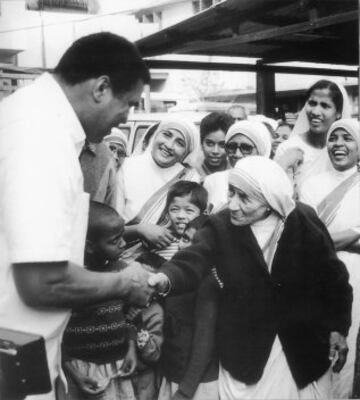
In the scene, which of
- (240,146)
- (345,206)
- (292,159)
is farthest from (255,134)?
(345,206)

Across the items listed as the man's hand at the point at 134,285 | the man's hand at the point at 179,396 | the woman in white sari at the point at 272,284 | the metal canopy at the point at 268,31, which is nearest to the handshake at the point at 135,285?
the man's hand at the point at 134,285

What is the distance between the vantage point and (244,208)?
6.33 ft

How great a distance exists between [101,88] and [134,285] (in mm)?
499

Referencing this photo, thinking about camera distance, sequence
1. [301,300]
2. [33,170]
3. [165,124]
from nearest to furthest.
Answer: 1. [33,170]
2. [301,300]
3. [165,124]

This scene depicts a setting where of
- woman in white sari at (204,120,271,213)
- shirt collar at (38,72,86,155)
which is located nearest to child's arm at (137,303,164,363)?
woman in white sari at (204,120,271,213)

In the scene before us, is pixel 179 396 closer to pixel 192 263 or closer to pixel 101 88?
pixel 192 263

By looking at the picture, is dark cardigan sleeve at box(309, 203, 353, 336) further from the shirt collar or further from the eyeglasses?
the shirt collar

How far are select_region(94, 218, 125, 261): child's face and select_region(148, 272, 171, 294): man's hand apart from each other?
15 centimetres

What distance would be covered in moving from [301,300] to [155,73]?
1719mm

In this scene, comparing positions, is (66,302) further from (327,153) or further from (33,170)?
(327,153)

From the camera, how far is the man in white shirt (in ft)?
4.10

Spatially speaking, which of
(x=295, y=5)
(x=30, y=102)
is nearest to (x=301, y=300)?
(x=30, y=102)

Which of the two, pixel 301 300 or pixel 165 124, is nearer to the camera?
pixel 301 300

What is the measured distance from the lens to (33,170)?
4.12ft
